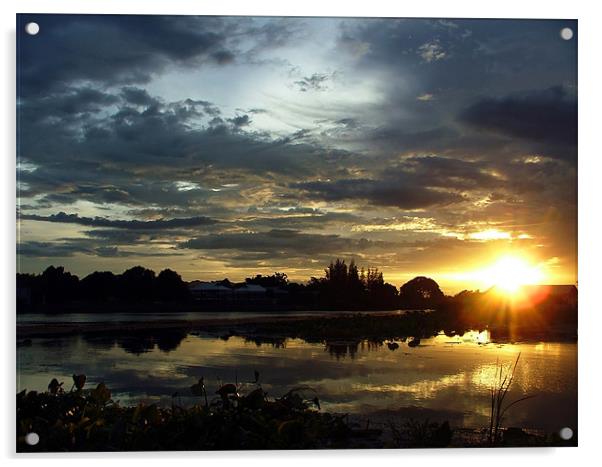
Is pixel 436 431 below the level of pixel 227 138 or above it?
below

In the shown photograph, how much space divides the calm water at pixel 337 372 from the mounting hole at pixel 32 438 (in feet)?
0.70

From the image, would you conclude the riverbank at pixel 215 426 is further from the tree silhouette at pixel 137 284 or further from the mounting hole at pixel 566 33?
the mounting hole at pixel 566 33

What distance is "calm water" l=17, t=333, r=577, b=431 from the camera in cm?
342

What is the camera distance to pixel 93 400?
3354 mm

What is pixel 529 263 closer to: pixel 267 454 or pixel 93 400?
pixel 267 454

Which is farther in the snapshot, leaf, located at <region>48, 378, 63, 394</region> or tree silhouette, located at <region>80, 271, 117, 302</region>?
tree silhouette, located at <region>80, 271, 117, 302</region>

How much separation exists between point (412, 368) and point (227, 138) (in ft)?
4.75

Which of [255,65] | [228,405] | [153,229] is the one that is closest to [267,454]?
[228,405]

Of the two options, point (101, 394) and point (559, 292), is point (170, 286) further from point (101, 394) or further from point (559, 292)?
point (559, 292)

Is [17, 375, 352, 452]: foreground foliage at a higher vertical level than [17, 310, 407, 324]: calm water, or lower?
lower

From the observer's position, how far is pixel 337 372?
3488 mm

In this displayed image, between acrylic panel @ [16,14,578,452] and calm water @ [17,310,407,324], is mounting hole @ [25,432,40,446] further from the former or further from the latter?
calm water @ [17,310,407,324]

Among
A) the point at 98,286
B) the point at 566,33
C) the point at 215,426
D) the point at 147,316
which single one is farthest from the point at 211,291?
the point at 566,33

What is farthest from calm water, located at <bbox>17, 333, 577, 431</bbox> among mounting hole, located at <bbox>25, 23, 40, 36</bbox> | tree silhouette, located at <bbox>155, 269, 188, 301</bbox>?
mounting hole, located at <bbox>25, 23, 40, 36</bbox>
